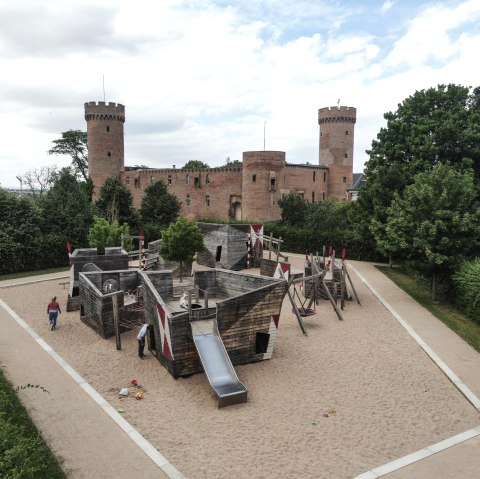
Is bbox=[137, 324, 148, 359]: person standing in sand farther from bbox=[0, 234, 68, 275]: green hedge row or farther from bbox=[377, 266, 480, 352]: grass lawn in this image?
bbox=[0, 234, 68, 275]: green hedge row

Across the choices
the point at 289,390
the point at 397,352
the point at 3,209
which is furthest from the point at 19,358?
the point at 3,209

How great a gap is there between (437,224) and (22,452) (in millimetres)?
17775

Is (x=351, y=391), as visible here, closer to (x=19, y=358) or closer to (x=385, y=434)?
(x=385, y=434)

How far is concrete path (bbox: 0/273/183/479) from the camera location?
8469 mm

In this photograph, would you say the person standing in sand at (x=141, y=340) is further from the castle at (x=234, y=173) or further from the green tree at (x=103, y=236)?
the castle at (x=234, y=173)

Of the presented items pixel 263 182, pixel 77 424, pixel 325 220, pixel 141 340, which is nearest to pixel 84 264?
pixel 141 340

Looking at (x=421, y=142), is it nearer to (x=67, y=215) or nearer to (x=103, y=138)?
(x=67, y=215)

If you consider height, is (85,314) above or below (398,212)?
below

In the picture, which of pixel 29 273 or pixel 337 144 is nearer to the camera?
pixel 29 273

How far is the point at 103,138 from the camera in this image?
57.0 m

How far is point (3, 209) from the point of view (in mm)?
30031

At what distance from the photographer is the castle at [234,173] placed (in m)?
52.8

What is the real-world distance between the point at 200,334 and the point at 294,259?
72.7 feet

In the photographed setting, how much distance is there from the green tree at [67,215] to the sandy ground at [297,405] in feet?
52.9
